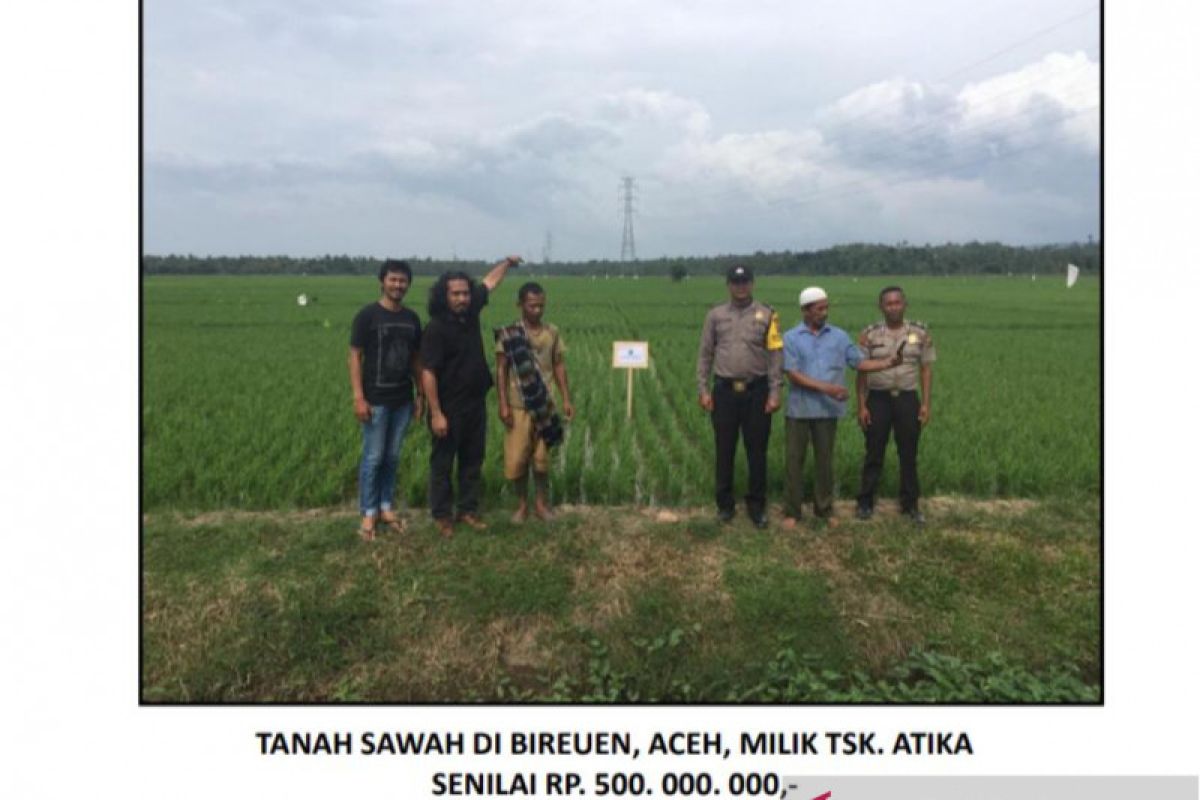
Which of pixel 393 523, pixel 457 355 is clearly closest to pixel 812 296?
pixel 457 355

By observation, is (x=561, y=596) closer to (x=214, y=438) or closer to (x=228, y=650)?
(x=228, y=650)

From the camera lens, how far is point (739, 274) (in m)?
4.56

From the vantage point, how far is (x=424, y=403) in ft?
14.9

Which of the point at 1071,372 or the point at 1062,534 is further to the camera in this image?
the point at 1071,372

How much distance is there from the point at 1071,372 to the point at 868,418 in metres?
8.71

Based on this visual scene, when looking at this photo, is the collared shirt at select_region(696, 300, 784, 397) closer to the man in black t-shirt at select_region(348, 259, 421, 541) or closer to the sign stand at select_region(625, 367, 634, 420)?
the man in black t-shirt at select_region(348, 259, 421, 541)

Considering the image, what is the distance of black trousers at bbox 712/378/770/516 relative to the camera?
15.4 feet

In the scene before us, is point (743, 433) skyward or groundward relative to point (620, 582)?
skyward

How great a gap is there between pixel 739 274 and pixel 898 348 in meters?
1.22

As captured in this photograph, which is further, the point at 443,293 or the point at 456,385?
the point at 456,385

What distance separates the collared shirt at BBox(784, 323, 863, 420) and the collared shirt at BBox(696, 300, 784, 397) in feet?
0.40

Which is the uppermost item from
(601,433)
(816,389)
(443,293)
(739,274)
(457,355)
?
(739,274)

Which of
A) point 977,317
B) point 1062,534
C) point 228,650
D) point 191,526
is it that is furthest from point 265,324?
point 977,317

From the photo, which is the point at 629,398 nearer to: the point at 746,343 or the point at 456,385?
the point at 746,343
